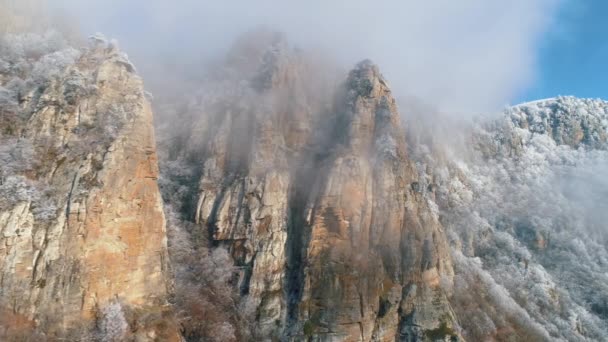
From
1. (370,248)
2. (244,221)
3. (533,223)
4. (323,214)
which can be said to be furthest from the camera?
(533,223)

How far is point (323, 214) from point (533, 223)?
7800 cm

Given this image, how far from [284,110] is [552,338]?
60.1 m

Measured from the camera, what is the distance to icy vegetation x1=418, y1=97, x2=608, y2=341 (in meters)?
73.9

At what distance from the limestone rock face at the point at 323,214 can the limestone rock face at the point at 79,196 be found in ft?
54.0

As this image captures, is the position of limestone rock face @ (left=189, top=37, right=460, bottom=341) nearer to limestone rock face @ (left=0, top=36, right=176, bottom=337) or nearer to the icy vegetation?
the icy vegetation

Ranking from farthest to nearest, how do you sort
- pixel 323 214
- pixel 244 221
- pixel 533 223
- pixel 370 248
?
pixel 533 223
pixel 244 221
pixel 323 214
pixel 370 248

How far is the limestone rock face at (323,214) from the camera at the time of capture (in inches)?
1918

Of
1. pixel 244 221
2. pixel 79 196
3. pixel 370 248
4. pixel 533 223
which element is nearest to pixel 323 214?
pixel 370 248

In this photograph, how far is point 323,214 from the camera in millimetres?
52781

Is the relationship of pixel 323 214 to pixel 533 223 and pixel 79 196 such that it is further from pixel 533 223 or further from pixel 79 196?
→ pixel 533 223

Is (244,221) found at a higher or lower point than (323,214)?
lower

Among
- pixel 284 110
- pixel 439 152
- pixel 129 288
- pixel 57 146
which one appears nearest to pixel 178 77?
pixel 284 110

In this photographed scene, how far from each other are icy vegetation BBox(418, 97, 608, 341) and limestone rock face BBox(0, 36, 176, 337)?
146ft

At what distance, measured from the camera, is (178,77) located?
80.5 m
